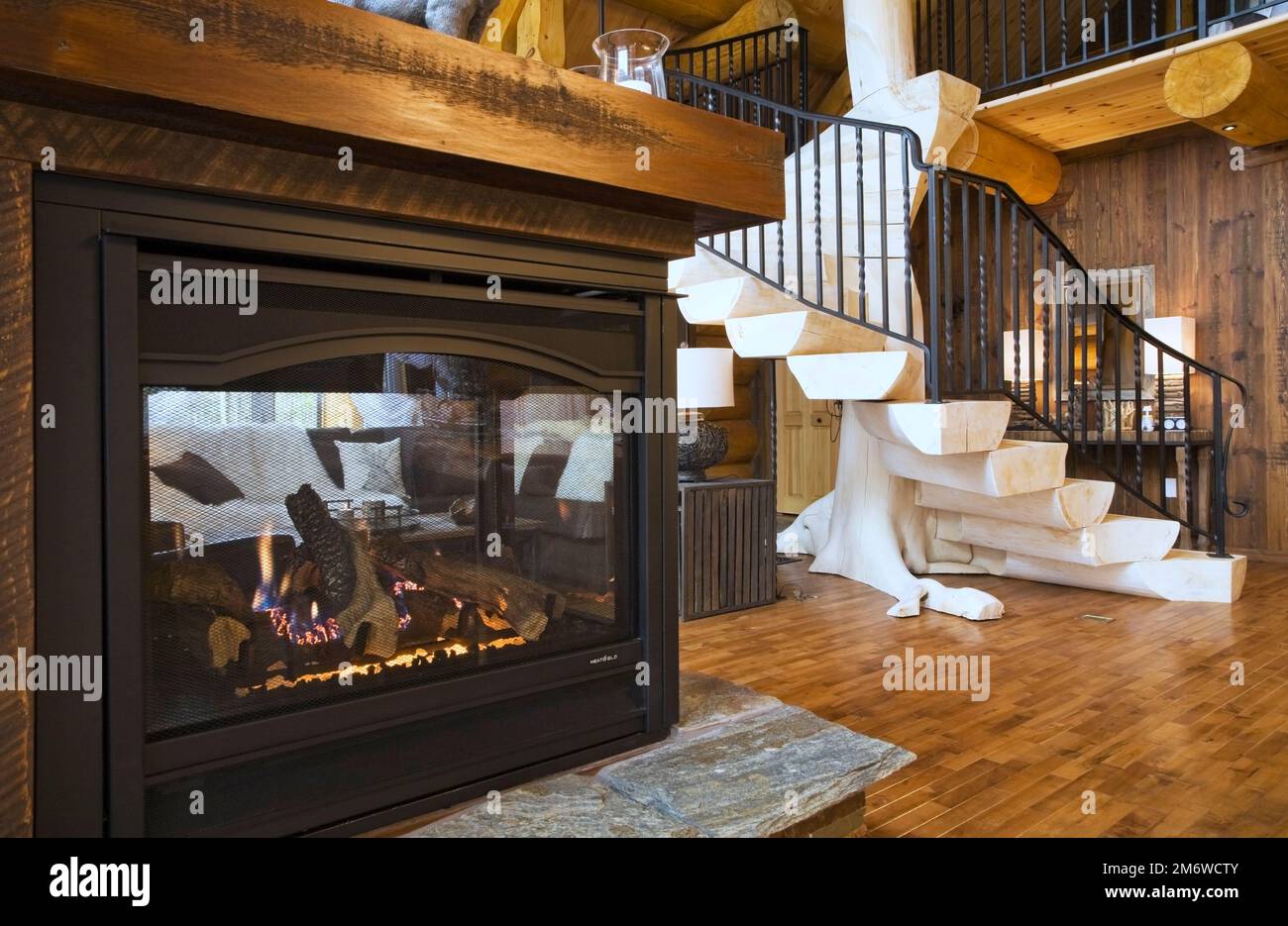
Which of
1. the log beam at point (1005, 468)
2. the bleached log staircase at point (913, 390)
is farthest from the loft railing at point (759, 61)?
the log beam at point (1005, 468)

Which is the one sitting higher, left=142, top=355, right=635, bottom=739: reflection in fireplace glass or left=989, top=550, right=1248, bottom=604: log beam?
left=142, top=355, right=635, bottom=739: reflection in fireplace glass

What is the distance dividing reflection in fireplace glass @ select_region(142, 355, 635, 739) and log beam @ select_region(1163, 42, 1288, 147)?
151 inches

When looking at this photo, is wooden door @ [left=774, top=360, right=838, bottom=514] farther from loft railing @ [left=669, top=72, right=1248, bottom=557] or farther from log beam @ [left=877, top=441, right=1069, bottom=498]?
log beam @ [left=877, top=441, right=1069, bottom=498]

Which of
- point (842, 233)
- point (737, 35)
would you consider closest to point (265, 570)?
point (842, 233)

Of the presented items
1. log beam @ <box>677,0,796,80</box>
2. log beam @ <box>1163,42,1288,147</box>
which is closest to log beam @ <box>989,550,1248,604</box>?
log beam @ <box>1163,42,1288,147</box>

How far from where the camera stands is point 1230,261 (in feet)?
17.4

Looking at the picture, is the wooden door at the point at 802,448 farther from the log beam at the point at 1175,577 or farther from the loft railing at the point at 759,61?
the log beam at the point at 1175,577

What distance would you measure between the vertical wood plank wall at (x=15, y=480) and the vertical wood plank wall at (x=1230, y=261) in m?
5.96

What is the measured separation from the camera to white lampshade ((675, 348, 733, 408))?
3666mm

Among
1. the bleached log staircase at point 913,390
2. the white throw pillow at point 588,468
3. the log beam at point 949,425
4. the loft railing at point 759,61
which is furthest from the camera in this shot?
the loft railing at point 759,61

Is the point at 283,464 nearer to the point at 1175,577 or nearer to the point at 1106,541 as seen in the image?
the point at 1106,541

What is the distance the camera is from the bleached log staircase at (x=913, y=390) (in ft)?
11.4
